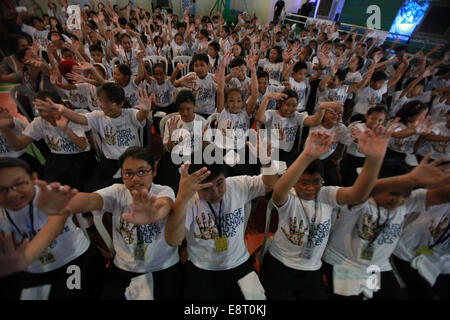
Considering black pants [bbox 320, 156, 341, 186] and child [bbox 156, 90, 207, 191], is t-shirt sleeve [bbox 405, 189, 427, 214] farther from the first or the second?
child [bbox 156, 90, 207, 191]

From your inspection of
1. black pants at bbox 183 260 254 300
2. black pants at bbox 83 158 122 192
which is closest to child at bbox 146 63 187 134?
black pants at bbox 83 158 122 192

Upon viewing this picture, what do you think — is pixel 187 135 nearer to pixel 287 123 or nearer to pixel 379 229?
pixel 287 123

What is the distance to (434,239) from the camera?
4.16 ft

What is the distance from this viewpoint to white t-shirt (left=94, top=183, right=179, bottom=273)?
1.31 meters

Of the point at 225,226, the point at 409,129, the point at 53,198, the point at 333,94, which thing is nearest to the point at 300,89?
the point at 333,94

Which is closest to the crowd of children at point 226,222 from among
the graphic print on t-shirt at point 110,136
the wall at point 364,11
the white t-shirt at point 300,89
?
the graphic print on t-shirt at point 110,136

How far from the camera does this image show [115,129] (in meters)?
2.18

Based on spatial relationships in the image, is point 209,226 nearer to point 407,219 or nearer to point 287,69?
point 407,219

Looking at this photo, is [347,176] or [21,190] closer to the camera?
[21,190]

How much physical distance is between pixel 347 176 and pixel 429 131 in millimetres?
816

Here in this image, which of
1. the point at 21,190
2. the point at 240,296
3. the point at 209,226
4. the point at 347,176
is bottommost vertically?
the point at 240,296

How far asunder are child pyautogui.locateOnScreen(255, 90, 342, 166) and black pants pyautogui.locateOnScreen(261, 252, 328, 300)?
1.32m

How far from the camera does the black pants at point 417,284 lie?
1206 mm
